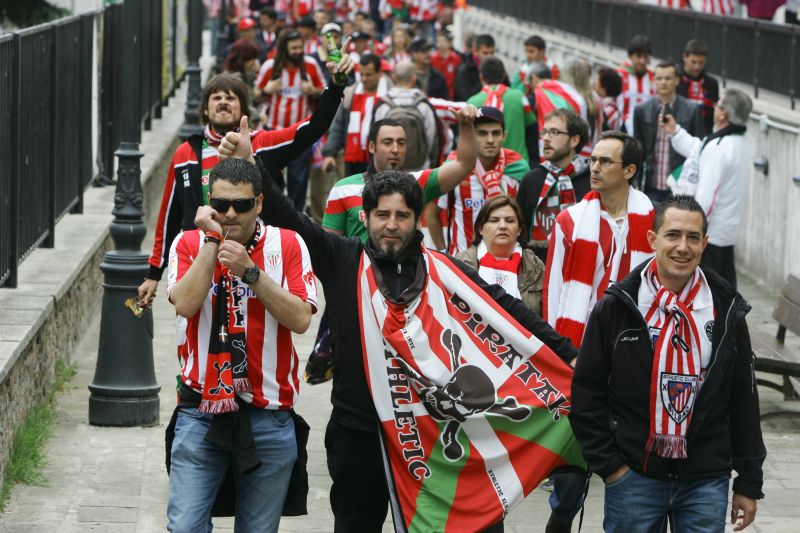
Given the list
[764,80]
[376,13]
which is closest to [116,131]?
[764,80]

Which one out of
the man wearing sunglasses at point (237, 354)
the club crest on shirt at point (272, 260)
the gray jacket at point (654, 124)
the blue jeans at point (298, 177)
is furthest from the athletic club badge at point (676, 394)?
the blue jeans at point (298, 177)

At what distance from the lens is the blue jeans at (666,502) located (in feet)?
19.6

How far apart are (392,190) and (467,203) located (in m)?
3.75

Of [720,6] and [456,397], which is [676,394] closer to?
[456,397]

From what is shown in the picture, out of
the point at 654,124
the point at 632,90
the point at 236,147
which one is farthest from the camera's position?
the point at 632,90

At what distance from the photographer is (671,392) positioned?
5902mm

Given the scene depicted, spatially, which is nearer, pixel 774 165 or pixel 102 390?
pixel 102 390

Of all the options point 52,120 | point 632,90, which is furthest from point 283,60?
point 52,120

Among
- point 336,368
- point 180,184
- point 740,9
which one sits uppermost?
point 740,9

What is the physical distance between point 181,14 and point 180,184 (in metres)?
19.5

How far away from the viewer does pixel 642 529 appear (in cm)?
600

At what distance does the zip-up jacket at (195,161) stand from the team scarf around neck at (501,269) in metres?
1.03

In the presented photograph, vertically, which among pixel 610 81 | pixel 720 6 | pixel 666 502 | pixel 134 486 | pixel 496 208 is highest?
pixel 720 6

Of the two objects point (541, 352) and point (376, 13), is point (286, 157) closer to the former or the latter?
point (541, 352)
